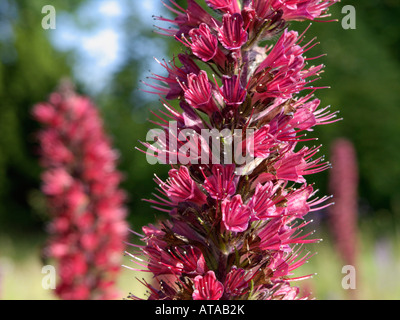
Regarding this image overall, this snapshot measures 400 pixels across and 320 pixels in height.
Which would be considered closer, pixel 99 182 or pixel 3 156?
pixel 99 182

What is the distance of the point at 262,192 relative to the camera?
7.31 ft

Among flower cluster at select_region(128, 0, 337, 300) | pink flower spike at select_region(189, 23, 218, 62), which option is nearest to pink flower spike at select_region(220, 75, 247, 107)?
flower cluster at select_region(128, 0, 337, 300)

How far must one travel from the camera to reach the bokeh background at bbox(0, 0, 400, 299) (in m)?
20.2

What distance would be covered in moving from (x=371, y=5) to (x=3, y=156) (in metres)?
18.9

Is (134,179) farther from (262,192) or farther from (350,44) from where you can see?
(262,192)

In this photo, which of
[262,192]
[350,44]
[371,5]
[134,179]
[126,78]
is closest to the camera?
[262,192]

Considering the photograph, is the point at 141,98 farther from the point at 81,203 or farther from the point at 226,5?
the point at 226,5

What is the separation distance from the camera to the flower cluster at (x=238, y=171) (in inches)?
86.9

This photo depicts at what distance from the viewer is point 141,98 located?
2652cm

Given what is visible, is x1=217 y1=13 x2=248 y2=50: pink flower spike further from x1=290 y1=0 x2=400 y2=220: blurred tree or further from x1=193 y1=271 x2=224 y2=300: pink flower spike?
x1=290 y1=0 x2=400 y2=220: blurred tree

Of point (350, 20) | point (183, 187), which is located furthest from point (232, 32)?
point (350, 20)

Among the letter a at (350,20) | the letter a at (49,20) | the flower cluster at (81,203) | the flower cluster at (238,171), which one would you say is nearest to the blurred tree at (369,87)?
the flower cluster at (81,203)

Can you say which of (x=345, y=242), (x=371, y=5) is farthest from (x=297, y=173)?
(x=371, y=5)

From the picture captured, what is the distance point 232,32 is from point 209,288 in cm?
119
